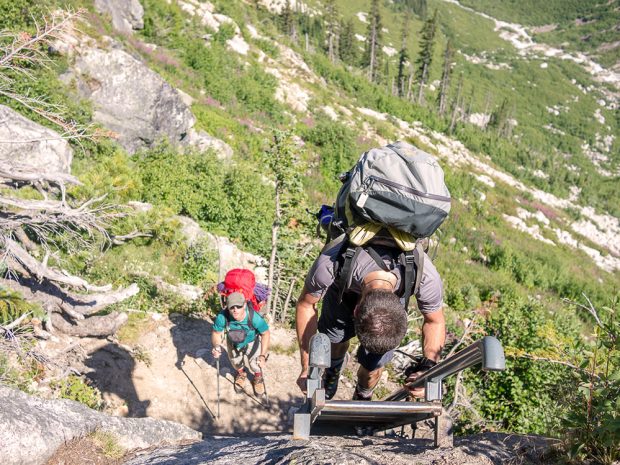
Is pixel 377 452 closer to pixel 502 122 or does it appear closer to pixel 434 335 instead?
pixel 434 335

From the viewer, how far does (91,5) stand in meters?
16.3

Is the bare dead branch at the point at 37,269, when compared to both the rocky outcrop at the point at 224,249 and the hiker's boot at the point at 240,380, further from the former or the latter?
the rocky outcrop at the point at 224,249

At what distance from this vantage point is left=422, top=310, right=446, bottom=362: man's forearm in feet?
9.30

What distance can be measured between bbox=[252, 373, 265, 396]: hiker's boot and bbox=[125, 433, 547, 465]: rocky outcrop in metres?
2.78

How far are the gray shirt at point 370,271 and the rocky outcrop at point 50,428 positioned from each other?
6.78 feet

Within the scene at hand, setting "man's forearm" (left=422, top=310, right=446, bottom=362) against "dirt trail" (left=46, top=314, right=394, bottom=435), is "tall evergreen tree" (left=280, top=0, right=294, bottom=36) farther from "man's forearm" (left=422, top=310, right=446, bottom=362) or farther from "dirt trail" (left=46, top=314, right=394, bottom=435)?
"man's forearm" (left=422, top=310, right=446, bottom=362)

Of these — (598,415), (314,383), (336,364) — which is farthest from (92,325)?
(598,415)

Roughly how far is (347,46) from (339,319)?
6010 cm

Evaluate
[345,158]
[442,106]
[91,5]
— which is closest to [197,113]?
[91,5]

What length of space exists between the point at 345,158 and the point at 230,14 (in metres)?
16.1

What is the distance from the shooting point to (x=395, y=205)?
242 cm

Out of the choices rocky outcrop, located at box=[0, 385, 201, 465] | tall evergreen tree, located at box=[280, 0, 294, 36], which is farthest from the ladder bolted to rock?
tall evergreen tree, located at box=[280, 0, 294, 36]

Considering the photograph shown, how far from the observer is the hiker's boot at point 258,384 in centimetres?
563

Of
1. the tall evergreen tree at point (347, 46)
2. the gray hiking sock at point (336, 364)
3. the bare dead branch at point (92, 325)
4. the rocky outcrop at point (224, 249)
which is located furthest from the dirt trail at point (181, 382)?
the tall evergreen tree at point (347, 46)
